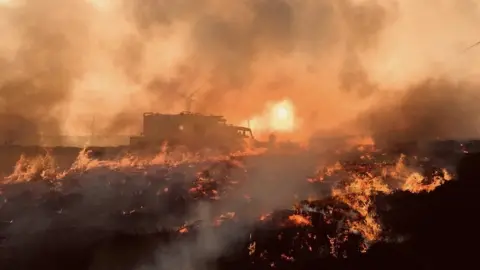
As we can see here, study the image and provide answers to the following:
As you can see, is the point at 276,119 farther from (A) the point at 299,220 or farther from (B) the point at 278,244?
(B) the point at 278,244

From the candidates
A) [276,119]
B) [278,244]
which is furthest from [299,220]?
[276,119]

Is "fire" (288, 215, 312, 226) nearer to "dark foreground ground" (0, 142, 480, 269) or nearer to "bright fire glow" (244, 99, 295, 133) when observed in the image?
"dark foreground ground" (0, 142, 480, 269)

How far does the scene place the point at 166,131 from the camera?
85.9 feet

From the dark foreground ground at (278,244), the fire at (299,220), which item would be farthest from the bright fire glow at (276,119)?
the fire at (299,220)

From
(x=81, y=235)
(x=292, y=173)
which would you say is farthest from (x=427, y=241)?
(x=81, y=235)

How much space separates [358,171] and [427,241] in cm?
415

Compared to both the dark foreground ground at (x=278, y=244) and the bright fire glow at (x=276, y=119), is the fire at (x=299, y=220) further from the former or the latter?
the bright fire glow at (x=276, y=119)

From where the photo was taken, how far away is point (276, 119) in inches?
1147

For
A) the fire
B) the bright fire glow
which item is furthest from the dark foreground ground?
the bright fire glow

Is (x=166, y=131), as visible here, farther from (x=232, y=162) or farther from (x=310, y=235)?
(x=310, y=235)

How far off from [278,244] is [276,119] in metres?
16.5

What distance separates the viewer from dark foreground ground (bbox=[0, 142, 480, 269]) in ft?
42.1

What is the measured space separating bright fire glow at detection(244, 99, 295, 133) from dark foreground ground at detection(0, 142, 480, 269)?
13.8m

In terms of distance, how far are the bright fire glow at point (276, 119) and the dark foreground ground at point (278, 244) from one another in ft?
45.4
